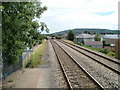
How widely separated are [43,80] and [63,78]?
1171mm

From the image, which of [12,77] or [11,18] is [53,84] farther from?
[11,18]

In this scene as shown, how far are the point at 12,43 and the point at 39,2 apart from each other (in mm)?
2956

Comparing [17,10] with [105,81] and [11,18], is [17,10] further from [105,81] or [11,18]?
[105,81]

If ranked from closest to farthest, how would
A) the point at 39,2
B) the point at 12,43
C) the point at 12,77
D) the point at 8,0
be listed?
1. the point at 8,0
2. the point at 12,43
3. the point at 39,2
4. the point at 12,77

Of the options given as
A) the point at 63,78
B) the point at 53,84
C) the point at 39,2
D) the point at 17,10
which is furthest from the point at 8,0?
the point at 63,78

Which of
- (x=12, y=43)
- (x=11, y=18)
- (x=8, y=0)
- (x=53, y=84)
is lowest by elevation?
(x=53, y=84)

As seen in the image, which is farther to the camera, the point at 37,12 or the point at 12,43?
the point at 37,12

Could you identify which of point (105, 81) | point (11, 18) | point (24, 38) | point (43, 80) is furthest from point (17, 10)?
point (105, 81)

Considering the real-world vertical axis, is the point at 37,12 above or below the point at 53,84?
above

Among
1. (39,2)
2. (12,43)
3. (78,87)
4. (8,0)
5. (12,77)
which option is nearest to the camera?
(8,0)

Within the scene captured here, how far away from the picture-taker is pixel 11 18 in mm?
7586

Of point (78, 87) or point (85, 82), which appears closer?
point (78, 87)

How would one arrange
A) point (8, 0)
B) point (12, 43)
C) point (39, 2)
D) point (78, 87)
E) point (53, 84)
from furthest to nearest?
point (39, 2) → point (53, 84) → point (78, 87) → point (12, 43) → point (8, 0)

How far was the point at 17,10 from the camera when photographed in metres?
7.90
